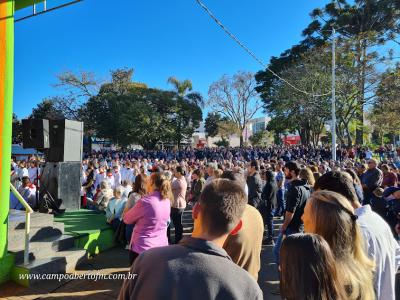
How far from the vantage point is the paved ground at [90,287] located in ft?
13.5

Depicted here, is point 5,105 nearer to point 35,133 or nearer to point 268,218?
point 35,133

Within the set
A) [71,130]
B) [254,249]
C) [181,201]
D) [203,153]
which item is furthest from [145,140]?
[254,249]

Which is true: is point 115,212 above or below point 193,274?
below

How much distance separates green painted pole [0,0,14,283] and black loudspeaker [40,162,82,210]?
2.87 meters

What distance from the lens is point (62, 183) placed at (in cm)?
756

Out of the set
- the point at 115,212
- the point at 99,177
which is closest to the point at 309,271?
the point at 115,212

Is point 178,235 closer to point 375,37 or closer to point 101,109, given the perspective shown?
point 375,37

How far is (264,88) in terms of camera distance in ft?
118

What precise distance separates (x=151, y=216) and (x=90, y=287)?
71.8 inches

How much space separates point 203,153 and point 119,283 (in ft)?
74.6

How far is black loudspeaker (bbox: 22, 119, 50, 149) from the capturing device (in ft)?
22.5

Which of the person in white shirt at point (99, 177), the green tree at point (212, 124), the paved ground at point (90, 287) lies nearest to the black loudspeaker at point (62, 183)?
the person in white shirt at point (99, 177)

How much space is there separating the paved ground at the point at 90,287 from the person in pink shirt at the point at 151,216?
110 centimetres

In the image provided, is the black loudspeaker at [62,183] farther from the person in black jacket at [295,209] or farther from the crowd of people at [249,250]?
the person in black jacket at [295,209]
